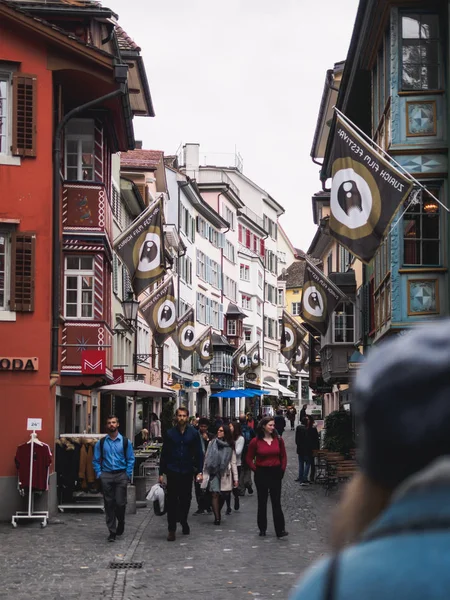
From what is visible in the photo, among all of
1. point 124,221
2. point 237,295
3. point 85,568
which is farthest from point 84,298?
point 237,295

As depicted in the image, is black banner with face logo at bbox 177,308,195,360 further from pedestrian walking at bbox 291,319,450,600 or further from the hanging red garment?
pedestrian walking at bbox 291,319,450,600

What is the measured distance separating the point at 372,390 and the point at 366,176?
1597 centimetres

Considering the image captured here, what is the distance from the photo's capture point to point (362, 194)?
56.6ft

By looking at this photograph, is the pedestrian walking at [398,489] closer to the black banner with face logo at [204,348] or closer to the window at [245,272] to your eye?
the black banner with face logo at [204,348]

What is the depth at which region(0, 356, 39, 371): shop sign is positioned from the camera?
21.4 meters

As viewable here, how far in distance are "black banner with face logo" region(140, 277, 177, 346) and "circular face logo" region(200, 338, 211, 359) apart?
1744 cm

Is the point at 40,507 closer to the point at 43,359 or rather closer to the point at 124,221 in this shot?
the point at 43,359

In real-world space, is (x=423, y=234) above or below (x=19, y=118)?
below

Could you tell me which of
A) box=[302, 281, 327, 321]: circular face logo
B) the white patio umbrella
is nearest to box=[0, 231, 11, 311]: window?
the white patio umbrella

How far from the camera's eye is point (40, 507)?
67.2 feet

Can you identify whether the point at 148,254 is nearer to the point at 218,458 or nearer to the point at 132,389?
the point at 132,389

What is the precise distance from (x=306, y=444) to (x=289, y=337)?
20.4 meters

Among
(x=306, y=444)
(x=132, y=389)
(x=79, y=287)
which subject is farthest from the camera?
(x=306, y=444)

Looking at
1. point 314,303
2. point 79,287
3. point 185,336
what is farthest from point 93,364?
point 185,336
